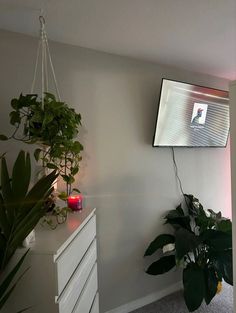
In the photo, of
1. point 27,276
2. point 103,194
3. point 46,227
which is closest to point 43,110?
point 46,227

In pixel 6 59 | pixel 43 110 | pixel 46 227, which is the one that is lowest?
pixel 46 227

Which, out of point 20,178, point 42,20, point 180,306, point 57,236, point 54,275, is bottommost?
point 180,306

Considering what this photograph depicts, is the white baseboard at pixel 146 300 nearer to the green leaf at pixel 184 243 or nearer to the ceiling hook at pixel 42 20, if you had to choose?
the green leaf at pixel 184 243

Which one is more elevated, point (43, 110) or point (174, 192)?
point (43, 110)

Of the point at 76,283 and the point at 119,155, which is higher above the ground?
the point at 119,155

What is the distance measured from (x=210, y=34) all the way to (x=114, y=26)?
652 mm

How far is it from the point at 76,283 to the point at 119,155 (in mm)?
1095

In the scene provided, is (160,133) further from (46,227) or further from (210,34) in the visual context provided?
(46,227)

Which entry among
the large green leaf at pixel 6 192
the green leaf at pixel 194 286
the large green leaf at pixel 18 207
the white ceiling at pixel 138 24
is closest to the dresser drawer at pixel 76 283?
the large green leaf at pixel 18 207

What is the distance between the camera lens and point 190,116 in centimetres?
233

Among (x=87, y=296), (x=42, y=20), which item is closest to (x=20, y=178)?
(x=87, y=296)

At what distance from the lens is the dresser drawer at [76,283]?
40.5 inches

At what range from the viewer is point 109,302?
2.02 metres

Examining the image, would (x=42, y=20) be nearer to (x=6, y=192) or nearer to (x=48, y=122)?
(x=48, y=122)
